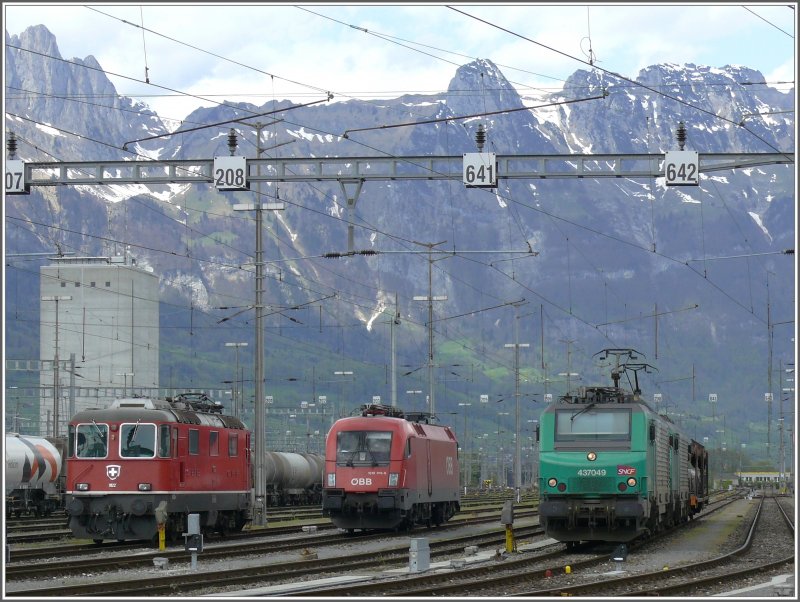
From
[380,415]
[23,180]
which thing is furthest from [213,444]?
[23,180]

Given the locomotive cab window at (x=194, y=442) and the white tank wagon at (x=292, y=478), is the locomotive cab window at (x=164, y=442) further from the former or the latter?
the white tank wagon at (x=292, y=478)

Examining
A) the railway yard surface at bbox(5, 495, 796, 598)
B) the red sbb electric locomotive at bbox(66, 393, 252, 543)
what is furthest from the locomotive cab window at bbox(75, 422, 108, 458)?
the railway yard surface at bbox(5, 495, 796, 598)

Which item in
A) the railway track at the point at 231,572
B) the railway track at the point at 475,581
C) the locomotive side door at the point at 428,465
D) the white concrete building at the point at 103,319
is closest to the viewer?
the railway track at the point at 475,581

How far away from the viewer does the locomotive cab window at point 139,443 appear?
1315 inches

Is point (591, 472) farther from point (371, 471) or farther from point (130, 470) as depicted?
point (130, 470)

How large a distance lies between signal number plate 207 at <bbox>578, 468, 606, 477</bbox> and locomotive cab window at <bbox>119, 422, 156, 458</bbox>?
10866mm

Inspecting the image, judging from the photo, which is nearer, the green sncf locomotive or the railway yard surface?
the railway yard surface

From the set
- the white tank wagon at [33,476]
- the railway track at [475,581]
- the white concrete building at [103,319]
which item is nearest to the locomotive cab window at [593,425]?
the railway track at [475,581]

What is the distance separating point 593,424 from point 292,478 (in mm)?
45294

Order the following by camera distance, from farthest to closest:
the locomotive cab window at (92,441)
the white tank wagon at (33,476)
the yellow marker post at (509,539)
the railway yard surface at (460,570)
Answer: the white tank wagon at (33,476), the locomotive cab window at (92,441), the yellow marker post at (509,539), the railway yard surface at (460,570)

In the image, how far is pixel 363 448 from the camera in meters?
38.5

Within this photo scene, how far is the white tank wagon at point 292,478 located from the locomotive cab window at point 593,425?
39.6 meters

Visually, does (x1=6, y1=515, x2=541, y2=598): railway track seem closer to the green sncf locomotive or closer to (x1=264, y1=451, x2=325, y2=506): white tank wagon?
the green sncf locomotive

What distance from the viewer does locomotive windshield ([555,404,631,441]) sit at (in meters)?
29.8
